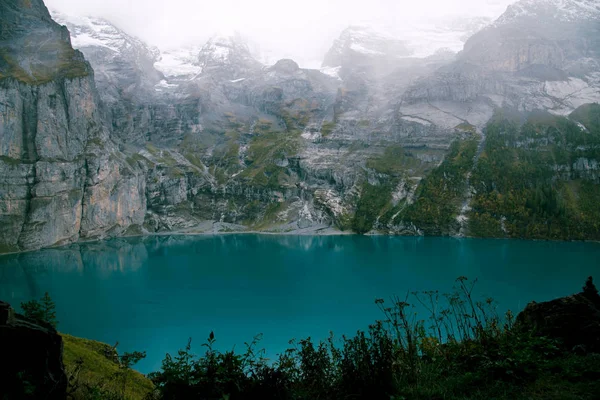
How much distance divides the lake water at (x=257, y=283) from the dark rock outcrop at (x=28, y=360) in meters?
32.0

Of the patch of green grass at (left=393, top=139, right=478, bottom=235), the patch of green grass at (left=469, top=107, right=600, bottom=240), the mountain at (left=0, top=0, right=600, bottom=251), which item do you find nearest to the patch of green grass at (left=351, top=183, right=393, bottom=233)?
the mountain at (left=0, top=0, right=600, bottom=251)

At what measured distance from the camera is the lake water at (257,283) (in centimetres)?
4822

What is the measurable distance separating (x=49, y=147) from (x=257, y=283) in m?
108

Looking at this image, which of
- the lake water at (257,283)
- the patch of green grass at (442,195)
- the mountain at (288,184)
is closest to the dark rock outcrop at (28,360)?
the lake water at (257,283)

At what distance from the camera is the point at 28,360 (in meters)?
6.58

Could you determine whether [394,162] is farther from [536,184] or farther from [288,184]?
[536,184]

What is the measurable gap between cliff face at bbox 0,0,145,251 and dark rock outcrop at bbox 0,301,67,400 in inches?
5573

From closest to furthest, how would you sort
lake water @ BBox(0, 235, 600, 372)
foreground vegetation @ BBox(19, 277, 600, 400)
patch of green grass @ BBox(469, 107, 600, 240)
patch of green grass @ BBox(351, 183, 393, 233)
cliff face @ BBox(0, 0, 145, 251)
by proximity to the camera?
foreground vegetation @ BBox(19, 277, 600, 400) → lake water @ BBox(0, 235, 600, 372) → cliff face @ BBox(0, 0, 145, 251) → patch of green grass @ BBox(469, 107, 600, 240) → patch of green grass @ BBox(351, 183, 393, 233)

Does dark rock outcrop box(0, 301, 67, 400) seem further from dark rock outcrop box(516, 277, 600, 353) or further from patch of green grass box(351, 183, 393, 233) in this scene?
patch of green grass box(351, 183, 393, 233)

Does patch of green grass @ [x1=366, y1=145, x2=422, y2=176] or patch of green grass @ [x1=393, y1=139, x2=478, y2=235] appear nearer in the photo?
patch of green grass @ [x1=393, y1=139, x2=478, y2=235]

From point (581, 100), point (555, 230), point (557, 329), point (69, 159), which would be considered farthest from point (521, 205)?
point (69, 159)

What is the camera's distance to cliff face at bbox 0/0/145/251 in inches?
5089

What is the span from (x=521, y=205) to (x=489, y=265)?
76510 millimetres

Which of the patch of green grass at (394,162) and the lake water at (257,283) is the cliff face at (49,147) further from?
the patch of green grass at (394,162)
